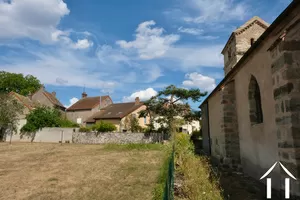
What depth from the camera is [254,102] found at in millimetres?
8852

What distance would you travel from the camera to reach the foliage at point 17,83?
5112cm

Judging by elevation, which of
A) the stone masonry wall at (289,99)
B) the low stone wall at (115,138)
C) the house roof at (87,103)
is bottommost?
the low stone wall at (115,138)

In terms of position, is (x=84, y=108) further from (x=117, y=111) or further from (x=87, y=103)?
(x=117, y=111)

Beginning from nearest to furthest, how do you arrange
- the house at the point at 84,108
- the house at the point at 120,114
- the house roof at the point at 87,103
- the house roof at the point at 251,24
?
the house roof at the point at 251,24 < the house at the point at 120,114 < the house at the point at 84,108 < the house roof at the point at 87,103

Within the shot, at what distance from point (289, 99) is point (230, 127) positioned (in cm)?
609

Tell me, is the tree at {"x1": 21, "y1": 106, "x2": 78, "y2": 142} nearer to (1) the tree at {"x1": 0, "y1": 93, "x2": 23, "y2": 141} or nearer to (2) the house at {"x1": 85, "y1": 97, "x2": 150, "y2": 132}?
(1) the tree at {"x1": 0, "y1": 93, "x2": 23, "y2": 141}

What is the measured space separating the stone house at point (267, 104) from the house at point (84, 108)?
3683 cm

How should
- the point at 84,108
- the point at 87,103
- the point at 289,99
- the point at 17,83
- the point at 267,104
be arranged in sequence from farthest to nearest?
1. the point at 17,83
2. the point at 87,103
3. the point at 84,108
4. the point at 267,104
5. the point at 289,99

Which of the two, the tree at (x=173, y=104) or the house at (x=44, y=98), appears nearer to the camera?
the tree at (x=173, y=104)

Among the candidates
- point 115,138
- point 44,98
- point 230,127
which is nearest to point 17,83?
point 44,98

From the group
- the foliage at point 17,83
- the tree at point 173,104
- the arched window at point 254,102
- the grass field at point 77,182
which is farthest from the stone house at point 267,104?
the foliage at point 17,83

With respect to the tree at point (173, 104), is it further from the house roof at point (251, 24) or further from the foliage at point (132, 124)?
the house roof at point (251, 24)

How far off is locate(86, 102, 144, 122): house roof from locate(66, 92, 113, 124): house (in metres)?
1.36

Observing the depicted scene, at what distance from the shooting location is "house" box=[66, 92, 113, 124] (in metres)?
45.5
